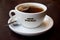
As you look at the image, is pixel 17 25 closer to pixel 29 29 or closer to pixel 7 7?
pixel 29 29

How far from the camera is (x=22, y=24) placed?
2.31ft

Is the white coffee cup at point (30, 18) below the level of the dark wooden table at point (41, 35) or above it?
above

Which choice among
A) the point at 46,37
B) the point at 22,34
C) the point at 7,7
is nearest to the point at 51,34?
the point at 46,37

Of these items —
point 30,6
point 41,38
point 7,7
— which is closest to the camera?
point 41,38

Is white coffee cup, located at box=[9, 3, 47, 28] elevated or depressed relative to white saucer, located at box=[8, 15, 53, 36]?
elevated

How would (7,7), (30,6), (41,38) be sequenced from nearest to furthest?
(41,38), (30,6), (7,7)

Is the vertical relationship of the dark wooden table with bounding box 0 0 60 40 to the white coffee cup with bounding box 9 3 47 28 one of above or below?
below

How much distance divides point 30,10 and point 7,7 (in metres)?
0.30

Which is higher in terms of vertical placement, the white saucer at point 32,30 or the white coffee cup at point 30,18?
the white coffee cup at point 30,18

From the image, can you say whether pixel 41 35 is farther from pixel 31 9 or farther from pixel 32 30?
pixel 31 9

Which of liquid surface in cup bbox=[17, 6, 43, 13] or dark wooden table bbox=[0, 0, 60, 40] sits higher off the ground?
liquid surface in cup bbox=[17, 6, 43, 13]

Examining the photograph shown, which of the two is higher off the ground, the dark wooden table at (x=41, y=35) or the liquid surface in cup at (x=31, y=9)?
the liquid surface in cup at (x=31, y=9)

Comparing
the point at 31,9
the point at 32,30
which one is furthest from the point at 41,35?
the point at 31,9

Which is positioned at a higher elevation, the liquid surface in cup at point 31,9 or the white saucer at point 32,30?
the liquid surface in cup at point 31,9
